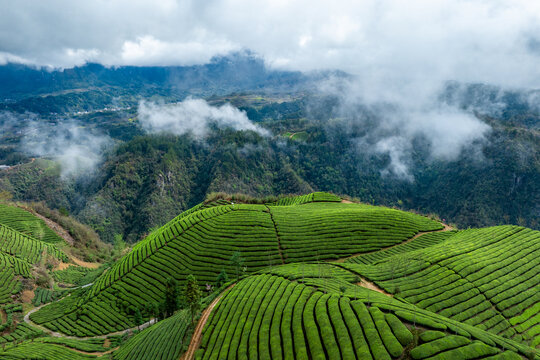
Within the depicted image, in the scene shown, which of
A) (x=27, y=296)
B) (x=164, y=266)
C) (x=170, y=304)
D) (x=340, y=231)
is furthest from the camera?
(x=340, y=231)

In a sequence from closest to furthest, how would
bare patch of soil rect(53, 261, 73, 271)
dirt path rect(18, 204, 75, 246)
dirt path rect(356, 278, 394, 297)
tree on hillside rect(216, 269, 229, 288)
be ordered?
dirt path rect(356, 278, 394, 297)
tree on hillside rect(216, 269, 229, 288)
bare patch of soil rect(53, 261, 73, 271)
dirt path rect(18, 204, 75, 246)

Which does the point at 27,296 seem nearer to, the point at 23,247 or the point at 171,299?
the point at 23,247

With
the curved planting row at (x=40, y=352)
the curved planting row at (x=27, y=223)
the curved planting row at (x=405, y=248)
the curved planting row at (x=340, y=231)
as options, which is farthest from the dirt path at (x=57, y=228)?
the curved planting row at (x=405, y=248)

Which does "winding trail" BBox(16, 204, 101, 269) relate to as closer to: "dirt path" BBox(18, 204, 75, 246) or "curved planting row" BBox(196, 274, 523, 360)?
"dirt path" BBox(18, 204, 75, 246)

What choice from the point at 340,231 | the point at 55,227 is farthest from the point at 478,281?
the point at 55,227

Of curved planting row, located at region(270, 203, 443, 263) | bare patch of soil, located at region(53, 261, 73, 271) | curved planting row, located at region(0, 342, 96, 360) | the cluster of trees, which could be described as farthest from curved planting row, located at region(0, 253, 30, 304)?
curved planting row, located at region(270, 203, 443, 263)

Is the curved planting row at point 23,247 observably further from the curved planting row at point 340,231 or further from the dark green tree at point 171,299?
the curved planting row at point 340,231
